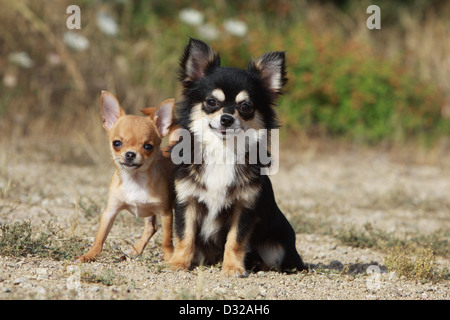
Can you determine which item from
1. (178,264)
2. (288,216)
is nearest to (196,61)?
(178,264)

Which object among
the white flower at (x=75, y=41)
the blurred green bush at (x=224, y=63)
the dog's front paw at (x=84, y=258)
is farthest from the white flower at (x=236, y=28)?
the dog's front paw at (x=84, y=258)

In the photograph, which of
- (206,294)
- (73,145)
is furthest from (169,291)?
(73,145)

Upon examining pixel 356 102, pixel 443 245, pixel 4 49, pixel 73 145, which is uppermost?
pixel 4 49

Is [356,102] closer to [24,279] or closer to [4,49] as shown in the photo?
[4,49]

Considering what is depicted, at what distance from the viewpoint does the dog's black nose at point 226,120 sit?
422cm

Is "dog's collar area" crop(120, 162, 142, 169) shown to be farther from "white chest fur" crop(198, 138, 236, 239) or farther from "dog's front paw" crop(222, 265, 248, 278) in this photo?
"dog's front paw" crop(222, 265, 248, 278)

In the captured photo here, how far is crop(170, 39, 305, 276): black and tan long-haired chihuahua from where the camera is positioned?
4312mm

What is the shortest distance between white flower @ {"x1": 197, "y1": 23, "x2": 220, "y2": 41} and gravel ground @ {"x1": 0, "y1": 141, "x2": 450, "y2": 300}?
2288 millimetres

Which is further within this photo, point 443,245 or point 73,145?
point 73,145

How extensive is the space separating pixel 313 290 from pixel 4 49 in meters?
7.41

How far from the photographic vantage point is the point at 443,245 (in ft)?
18.8

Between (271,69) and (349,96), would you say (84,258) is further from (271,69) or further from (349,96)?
(349,96)

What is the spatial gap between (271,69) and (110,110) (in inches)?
47.6

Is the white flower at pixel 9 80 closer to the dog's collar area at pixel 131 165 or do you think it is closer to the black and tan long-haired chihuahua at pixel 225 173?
the black and tan long-haired chihuahua at pixel 225 173
